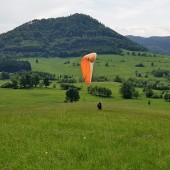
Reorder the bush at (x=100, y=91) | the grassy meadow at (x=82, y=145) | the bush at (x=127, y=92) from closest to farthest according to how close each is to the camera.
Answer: the grassy meadow at (x=82, y=145)
the bush at (x=127, y=92)
the bush at (x=100, y=91)

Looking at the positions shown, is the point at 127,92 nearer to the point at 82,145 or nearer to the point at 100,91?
the point at 100,91

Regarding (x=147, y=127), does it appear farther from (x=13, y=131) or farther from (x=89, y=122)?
(x=13, y=131)

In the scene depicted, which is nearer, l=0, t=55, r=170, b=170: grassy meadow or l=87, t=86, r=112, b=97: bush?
l=0, t=55, r=170, b=170: grassy meadow

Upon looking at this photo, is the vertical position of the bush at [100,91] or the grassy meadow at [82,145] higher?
the grassy meadow at [82,145]

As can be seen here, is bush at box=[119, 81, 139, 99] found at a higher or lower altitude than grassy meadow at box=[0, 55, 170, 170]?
lower

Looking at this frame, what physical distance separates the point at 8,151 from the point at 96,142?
239 inches

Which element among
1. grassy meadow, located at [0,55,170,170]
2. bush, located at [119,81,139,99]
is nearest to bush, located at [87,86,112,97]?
bush, located at [119,81,139,99]

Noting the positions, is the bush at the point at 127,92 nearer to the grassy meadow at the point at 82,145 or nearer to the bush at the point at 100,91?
the bush at the point at 100,91

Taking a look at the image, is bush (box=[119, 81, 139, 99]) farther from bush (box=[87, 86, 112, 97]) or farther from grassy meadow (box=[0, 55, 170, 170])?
grassy meadow (box=[0, 55, 170, 170])

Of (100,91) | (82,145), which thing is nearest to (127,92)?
(100,91)

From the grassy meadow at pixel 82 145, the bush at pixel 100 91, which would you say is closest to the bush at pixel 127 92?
the bush at pixel 100 91

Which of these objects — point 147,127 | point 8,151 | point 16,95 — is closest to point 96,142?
point 8,151

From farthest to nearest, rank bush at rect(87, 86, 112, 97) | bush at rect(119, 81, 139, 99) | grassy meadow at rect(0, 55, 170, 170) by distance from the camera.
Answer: bush at rect(87, 86, 112, 97) → bush at rect(119, 81, 139, 99) → grassy meadow at rect(0, 55, 170, 170)

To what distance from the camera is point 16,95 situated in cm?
15350
